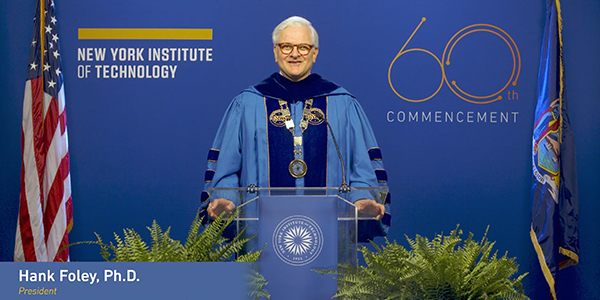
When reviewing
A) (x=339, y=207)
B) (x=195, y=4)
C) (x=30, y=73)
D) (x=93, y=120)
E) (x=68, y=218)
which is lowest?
(x=68, y=218)

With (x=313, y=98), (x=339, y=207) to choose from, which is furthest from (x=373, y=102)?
(x=339, y=207)

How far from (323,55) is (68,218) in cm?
260

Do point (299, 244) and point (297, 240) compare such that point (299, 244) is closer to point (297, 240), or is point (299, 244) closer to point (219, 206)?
point (297, 240)

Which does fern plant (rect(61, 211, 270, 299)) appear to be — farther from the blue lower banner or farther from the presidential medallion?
the presidential medallion

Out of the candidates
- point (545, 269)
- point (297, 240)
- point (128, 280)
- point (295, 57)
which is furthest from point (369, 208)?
point (545, 269)

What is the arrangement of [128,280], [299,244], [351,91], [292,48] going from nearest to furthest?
[128,280] → [299,244] → [292,48] → [351,91]

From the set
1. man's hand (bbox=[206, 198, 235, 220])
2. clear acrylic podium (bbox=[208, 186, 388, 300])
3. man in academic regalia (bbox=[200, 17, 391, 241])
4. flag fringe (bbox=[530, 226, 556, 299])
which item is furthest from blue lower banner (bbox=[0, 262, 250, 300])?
flag fringe (bbox=[530, 226, 556, 299])

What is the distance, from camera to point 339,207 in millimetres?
1777

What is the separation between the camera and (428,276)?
60.7 inches

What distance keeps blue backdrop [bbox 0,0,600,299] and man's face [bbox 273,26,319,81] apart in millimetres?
1042

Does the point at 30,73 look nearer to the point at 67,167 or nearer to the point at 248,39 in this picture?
the point at 67,167

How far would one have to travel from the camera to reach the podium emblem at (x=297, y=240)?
5.43 ft

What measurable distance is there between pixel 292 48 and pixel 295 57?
7 centimetres

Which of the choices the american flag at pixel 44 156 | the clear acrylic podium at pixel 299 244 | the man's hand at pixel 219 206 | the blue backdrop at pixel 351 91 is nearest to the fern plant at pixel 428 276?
the clear acrylic podium at pixel 299 244
